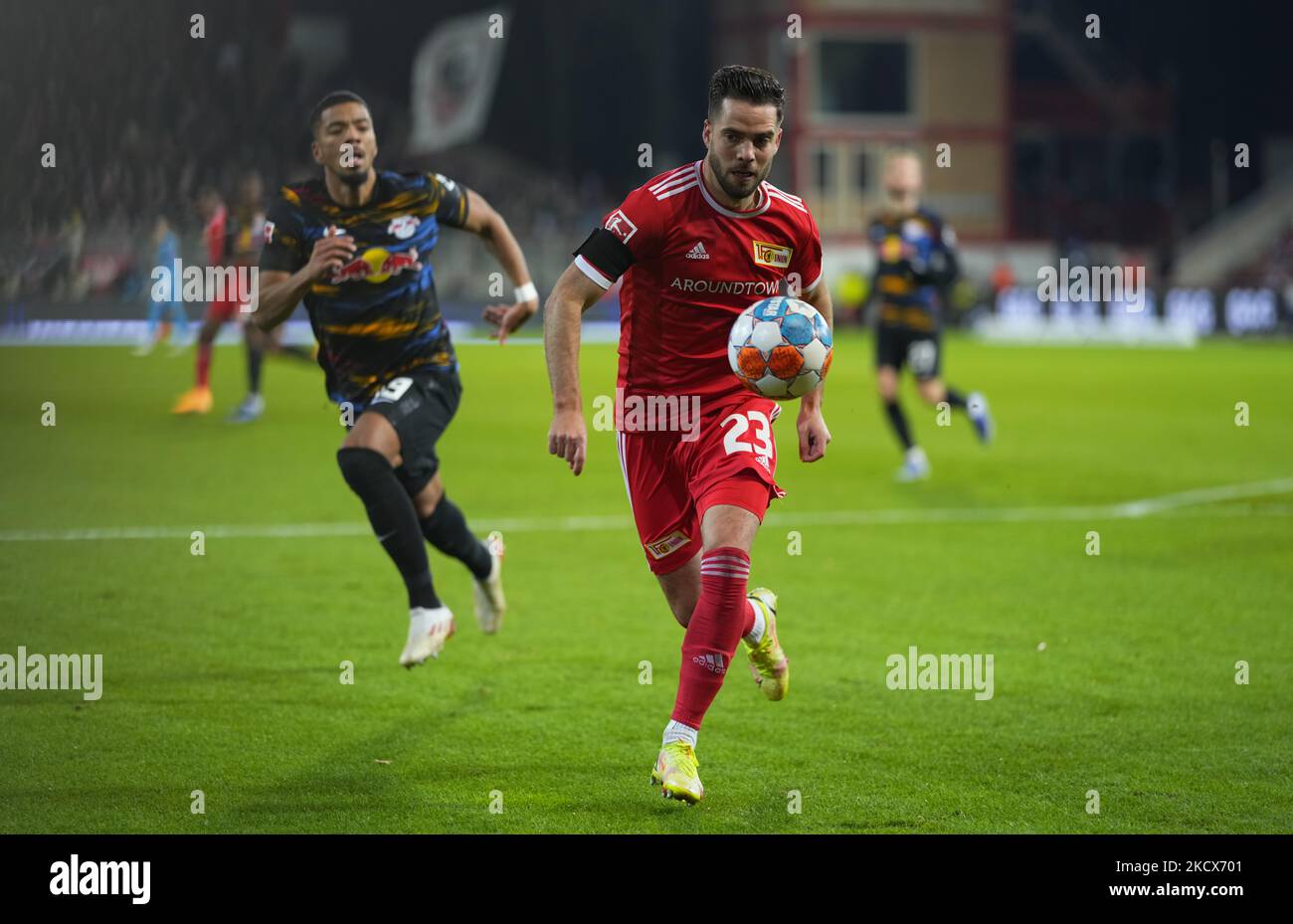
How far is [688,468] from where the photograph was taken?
18.4 feet

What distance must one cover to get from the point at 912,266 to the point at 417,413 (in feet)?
23.2

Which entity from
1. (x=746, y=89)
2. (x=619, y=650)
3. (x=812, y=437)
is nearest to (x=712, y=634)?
(x=812, y=437)

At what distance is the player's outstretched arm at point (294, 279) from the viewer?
21.1ft

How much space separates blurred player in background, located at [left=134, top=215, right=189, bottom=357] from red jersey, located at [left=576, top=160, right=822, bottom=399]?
20.8m

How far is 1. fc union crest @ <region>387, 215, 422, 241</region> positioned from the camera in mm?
7078

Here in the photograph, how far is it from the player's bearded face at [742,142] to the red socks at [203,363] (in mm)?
12752

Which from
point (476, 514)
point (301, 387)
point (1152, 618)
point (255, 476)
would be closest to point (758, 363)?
point (1152, 618)

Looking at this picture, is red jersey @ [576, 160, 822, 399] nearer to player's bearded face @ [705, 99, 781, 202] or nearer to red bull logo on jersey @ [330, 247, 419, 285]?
player's bearded face @ [705, 99, 781, 202]

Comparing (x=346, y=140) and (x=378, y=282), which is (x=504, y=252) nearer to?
(x=378, y=282)

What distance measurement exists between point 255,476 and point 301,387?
9.01 m

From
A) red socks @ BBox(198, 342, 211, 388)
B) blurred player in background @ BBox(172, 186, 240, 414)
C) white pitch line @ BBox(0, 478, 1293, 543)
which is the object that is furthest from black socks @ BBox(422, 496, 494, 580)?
red socks @ BBox(198, 342, 211, 388)

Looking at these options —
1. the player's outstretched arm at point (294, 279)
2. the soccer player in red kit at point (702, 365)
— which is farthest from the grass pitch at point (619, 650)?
the player's outstretched arm at point (294, 279)
